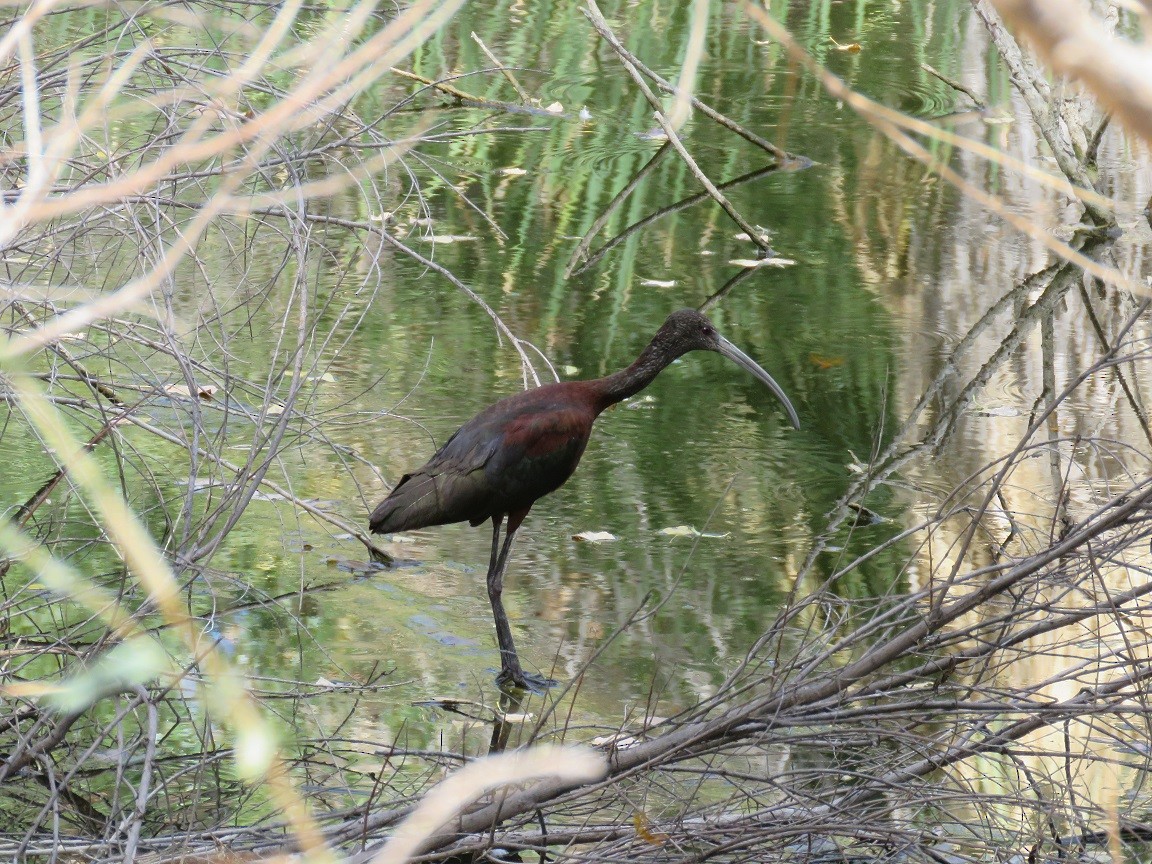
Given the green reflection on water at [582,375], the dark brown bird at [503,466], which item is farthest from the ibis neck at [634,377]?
the green reflection on water at [582,375]

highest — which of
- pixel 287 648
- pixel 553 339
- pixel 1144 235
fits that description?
pixel 1144 235

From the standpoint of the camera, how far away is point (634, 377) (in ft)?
16.4

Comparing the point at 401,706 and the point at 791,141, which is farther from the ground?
the point at 791,141

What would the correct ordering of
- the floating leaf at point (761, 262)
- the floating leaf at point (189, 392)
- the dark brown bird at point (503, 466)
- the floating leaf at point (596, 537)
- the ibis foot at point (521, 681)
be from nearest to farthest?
the floating leaf at point (189, 392) < the ibis foot at point (521, 681) < the dark brown bird at point (503, 466) < the floating leaf at point (596, 537) < the floating leaf at point (761, 262)

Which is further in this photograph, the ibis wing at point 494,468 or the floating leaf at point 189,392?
the ibis wing at point 494,468

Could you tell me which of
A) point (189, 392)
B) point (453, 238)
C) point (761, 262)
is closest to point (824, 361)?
point (761, 262)

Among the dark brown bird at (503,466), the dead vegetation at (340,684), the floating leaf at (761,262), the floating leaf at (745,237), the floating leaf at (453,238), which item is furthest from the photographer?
the floating leaf at (745,237)

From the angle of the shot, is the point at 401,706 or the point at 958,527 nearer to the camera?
the point at 401,706

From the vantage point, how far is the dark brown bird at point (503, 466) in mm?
4801

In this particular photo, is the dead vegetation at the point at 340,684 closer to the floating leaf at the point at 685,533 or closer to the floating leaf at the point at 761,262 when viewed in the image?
the floating leaf at the point at 685,533

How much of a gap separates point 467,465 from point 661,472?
153cm

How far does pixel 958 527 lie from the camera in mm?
5848

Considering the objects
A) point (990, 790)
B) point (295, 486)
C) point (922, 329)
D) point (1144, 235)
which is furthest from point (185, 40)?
point (990, 790)

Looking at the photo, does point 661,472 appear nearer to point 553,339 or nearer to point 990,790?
point 553,339
